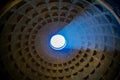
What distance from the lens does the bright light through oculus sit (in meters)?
23.9

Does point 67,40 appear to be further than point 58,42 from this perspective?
No

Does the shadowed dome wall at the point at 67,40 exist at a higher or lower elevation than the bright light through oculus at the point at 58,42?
lower

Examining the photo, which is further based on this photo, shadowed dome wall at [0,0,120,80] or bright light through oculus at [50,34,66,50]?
bright light through oculus at [50,34,66,50]

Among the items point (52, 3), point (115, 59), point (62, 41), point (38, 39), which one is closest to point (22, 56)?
point (38, 39)

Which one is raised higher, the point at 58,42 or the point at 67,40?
the point at 58,42

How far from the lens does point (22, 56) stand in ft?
73.7

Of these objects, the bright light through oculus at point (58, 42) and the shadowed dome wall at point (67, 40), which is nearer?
the shadowed dome wall at point (67, 40)

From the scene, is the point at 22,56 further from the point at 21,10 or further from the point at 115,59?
Result: the point at 115,59

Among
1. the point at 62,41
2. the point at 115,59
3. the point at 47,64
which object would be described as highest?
the point at 62,41

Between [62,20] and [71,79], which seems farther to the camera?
[71,79]

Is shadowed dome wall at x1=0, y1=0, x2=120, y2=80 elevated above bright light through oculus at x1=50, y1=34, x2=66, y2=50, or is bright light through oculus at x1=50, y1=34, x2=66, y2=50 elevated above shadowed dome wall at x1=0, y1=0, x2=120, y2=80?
bright light through oculus at x1=50, y1=34, x2=66, y2=50

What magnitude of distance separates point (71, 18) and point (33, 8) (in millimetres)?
3308

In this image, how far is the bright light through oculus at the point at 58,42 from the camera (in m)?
23.9

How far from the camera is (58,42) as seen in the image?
79.6ft
